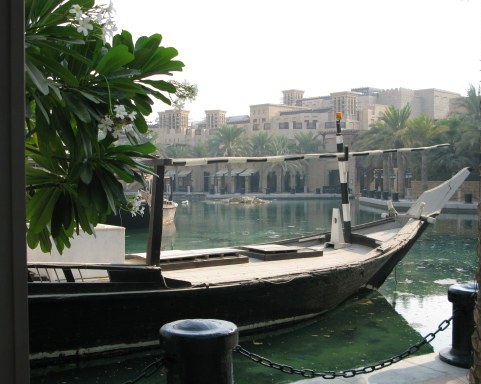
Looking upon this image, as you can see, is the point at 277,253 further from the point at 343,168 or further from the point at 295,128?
the point at 295,128

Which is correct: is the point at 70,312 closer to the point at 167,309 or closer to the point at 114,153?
the point at 167,309

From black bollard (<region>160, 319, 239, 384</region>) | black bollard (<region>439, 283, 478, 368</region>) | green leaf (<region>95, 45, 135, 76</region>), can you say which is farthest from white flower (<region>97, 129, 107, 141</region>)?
black bollard (<region>439, 283, 478, 368</region>)

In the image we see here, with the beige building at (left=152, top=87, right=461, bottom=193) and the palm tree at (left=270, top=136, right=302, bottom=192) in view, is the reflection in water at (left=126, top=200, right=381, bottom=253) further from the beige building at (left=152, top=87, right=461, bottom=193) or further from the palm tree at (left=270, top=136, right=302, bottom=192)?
the beige building at (left=152, top=87, right=461, bottom=193)

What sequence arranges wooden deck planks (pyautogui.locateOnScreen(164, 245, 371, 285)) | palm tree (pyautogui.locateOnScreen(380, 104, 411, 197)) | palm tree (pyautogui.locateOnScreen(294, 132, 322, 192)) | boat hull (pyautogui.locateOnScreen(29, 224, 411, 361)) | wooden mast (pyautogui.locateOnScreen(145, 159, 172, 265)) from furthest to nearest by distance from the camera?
palm tree (pyautogui.locateOnScreen(294, 132, 322, 192)) < palm tree (pyautogui.locateOnScreen(380, 104, 411, 197)) < wooden deck planks (pyautogui.locateOnScreen(164, 245, 371, 285)) < wooden mast (pyautogui.locateOnScreen(145, 159, 172, 265)) < boat hull (pyautogui.locateOnScreen(29, 224, 411, 361))

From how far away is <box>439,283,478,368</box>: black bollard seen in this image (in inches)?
195

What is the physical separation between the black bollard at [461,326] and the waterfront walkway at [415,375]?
0.25 ft

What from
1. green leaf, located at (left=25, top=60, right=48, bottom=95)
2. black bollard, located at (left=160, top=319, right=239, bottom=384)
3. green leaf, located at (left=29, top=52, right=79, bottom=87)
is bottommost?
black bollard, located at (left=160, top=319, right=239, bottom=384)

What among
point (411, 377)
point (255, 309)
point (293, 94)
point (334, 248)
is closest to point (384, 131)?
point (334, 248)

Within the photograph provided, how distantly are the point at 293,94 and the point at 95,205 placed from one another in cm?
10726

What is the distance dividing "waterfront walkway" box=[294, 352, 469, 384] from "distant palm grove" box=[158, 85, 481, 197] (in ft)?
81.4

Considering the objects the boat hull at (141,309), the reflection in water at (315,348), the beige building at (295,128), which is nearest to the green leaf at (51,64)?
the boat hull at (141,309)

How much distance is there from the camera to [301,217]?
114ft

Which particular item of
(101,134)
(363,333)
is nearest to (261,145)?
(363,333)

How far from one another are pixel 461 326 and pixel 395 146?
41909mm
